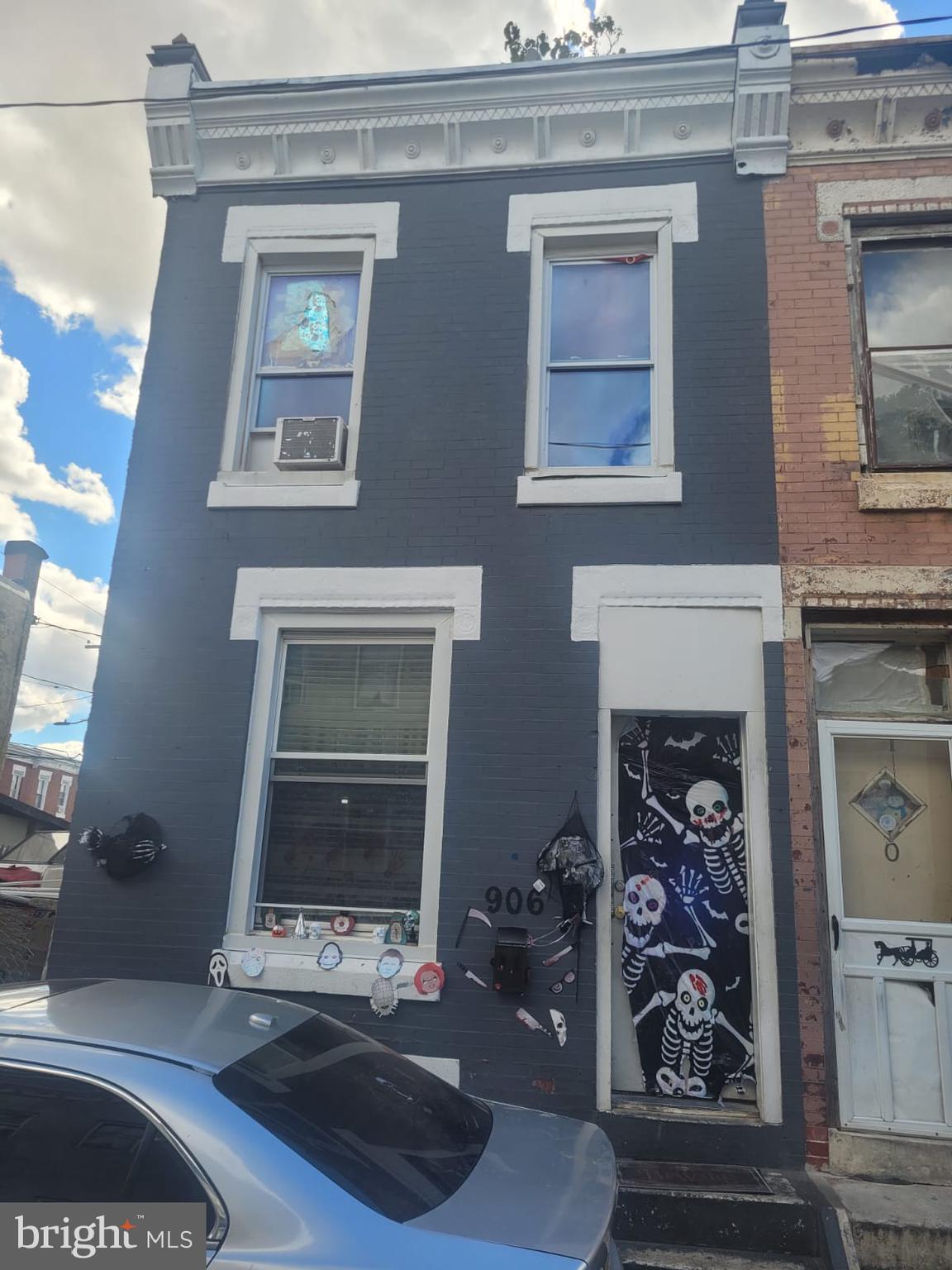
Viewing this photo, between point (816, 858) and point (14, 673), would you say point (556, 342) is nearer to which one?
point (816, 858)

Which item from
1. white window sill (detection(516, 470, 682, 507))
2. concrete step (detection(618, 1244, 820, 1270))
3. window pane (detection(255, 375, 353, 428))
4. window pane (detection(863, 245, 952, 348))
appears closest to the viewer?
Result: concrete step (detection(618, 1244, 820, 1270))

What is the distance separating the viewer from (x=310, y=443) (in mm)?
6379

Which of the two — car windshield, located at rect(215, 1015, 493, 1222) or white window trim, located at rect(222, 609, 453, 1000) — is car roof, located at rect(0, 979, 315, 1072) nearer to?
car windshield, located at rect(215, 1015, 493, 1222)

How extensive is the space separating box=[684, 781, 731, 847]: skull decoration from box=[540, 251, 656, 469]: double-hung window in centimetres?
226

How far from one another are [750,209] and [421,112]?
2.64m

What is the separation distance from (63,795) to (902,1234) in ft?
182

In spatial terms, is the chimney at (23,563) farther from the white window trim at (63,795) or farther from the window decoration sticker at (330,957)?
the white window trim at (63,795)

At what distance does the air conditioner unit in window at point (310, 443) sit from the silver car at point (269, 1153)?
4260mm

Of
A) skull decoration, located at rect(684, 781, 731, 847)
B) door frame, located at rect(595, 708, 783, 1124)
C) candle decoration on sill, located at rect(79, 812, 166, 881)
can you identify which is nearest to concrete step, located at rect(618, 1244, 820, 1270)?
door frame, located at rect(595, 708, 783, 1124)

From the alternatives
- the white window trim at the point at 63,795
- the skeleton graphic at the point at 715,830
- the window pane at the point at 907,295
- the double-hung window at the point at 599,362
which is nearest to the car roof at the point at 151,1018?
the skeleton graphic at the point at 715,830

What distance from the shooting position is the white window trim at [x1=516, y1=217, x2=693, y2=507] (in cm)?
594

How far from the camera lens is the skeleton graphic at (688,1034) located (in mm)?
5238

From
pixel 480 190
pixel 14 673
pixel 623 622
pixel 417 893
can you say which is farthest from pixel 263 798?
pixel 14 673

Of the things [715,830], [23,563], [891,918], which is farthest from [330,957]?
[23,563]
